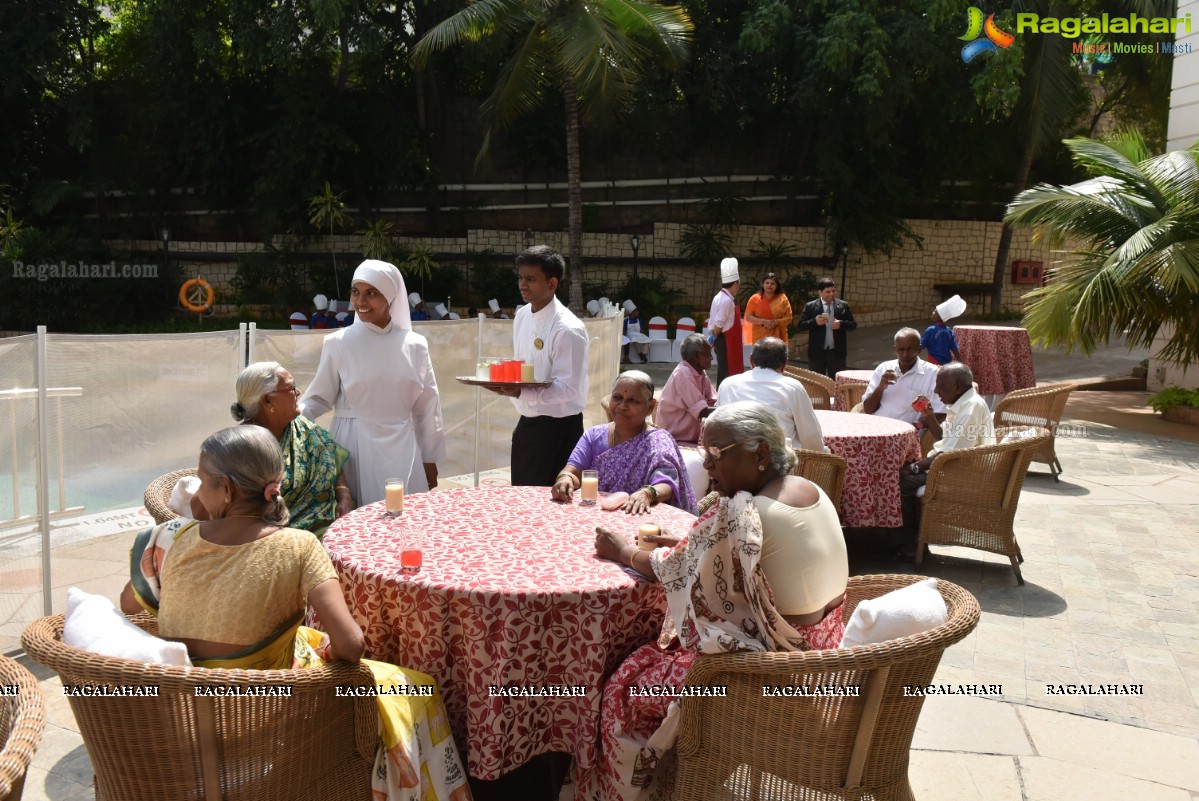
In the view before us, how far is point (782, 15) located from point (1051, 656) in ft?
55.9

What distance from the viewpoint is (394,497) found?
3.28 m

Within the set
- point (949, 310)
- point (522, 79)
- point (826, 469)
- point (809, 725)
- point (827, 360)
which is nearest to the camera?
point (809, 725)

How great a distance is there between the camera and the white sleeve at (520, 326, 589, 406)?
4230mm

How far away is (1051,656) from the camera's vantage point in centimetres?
407

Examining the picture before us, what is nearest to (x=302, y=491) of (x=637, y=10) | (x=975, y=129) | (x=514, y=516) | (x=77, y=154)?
(x=514, y=516)

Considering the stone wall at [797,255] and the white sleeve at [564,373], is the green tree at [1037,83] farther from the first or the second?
the white sleeve at [564,373]

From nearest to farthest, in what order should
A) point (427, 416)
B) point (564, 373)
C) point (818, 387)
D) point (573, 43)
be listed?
point (427, 416), point (564, 373), point (818, 387), point (573, 43)

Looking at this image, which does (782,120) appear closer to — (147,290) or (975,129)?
(975,129)

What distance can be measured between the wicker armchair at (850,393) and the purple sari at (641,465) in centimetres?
425

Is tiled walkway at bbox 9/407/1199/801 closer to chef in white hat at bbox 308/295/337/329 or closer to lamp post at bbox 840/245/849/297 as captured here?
chef in white hat at bbox 308/295/337/329

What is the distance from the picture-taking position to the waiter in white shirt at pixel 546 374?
4207 mm

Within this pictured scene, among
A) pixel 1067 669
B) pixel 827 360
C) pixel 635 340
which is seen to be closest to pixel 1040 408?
pixel 827 360

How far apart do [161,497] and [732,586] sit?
2154 mm

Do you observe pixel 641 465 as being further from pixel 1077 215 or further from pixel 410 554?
pixel 1077 215
